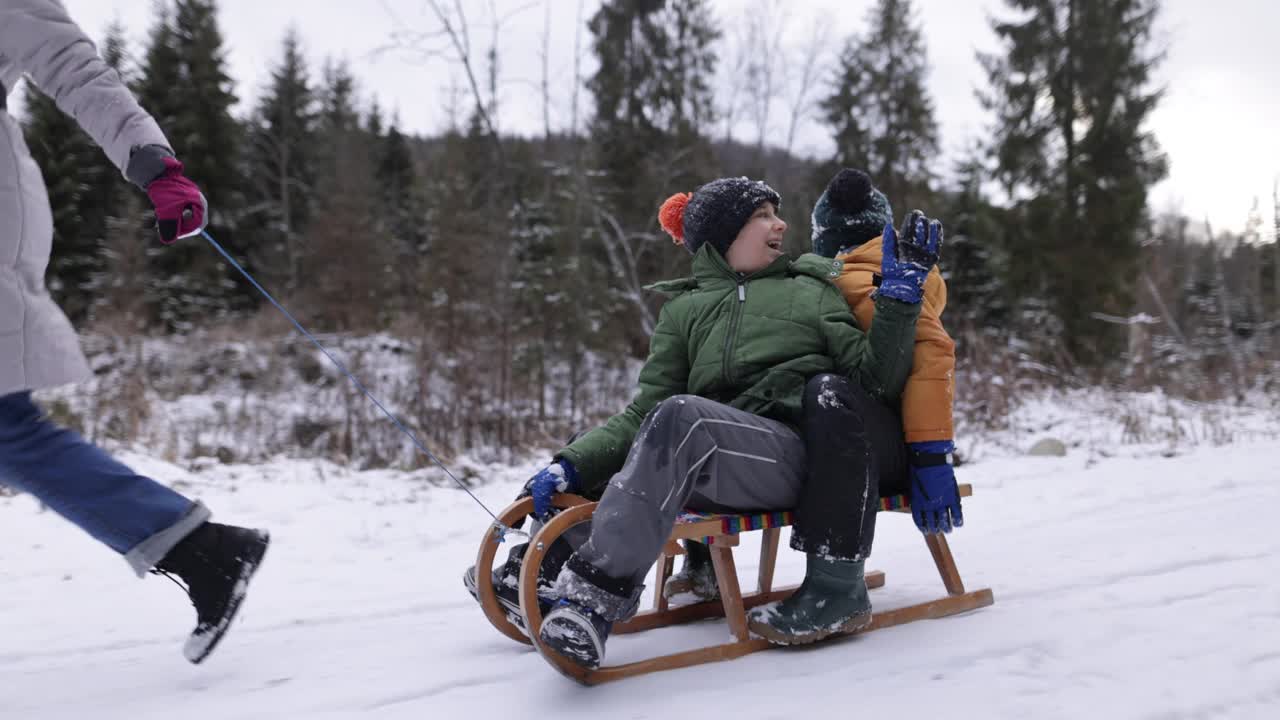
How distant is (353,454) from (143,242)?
574 inches

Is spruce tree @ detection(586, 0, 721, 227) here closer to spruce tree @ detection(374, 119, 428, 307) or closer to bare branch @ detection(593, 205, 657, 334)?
bare branch @ detection(593, 205, 657, 334)

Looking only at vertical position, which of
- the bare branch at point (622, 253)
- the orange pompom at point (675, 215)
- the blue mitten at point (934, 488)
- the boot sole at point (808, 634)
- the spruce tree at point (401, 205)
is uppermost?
the spruce tree at point (401, 205)

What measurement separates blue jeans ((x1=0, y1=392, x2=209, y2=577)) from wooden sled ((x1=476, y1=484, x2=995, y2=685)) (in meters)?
0.75

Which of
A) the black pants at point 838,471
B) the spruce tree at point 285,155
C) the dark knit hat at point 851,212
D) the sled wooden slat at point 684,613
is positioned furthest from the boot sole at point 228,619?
the spruce tree at point 285,155

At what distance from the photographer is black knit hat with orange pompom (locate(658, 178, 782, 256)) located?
8.09ft

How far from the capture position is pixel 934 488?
2.11 meters

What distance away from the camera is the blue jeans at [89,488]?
184cm

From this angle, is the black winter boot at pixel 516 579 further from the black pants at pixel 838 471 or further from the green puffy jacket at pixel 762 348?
the black pants at pixel 838 471

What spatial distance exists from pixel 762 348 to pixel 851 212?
675 millimetres

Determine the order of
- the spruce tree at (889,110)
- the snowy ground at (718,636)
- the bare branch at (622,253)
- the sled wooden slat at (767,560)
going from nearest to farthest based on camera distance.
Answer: the snowy ground at (718,636) < the sled wooden slat at (767,560) < the bare branch at (622,253) < the spruce tree at (889,110)

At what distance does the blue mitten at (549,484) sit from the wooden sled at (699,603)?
0.06 metres

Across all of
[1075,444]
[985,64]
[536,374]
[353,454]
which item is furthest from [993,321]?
[353,454]

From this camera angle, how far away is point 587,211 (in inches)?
512

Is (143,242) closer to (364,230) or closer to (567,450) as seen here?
(364,230)
